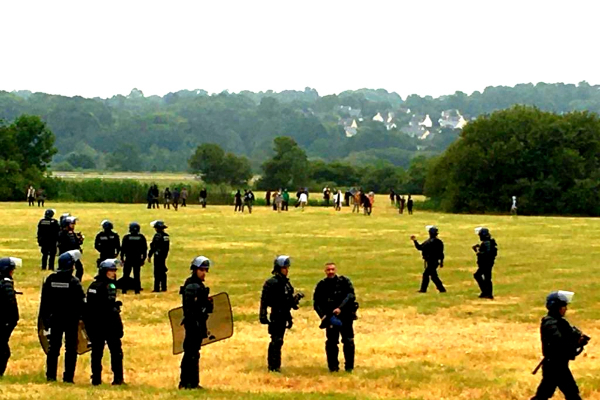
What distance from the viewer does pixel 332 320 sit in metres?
Result: 15.7

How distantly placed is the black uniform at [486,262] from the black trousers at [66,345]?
43.7ft

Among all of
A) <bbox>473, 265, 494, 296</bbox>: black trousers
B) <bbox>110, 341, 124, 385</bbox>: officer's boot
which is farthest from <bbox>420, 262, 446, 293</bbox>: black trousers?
<bbox>110, 341, 124, 385</bbox>: officer's boot

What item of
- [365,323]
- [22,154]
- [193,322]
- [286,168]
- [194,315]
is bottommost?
[365,323]

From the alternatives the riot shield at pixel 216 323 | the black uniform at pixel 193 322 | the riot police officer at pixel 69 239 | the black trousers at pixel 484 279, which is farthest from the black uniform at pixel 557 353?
the riot police officer at pixel 69 239

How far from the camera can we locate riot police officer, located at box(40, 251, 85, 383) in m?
14.2

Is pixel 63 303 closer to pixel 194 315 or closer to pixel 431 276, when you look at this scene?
pixel 194 315

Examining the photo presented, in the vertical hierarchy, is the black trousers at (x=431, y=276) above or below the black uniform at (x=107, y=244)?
below

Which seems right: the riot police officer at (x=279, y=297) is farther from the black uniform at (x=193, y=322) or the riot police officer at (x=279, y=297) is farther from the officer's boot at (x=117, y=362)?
the officer's boot at (x=117, y=362)

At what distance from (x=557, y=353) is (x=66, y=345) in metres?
6.59

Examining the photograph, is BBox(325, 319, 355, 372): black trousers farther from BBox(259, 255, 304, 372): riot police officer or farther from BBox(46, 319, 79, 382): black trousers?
BBox(46, 319, 79, 382): black trousers

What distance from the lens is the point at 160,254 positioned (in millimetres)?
26219

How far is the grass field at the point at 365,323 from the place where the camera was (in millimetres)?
15352

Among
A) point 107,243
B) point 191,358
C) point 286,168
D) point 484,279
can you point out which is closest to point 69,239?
point 107,243

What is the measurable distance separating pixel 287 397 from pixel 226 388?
1251 millimetres
